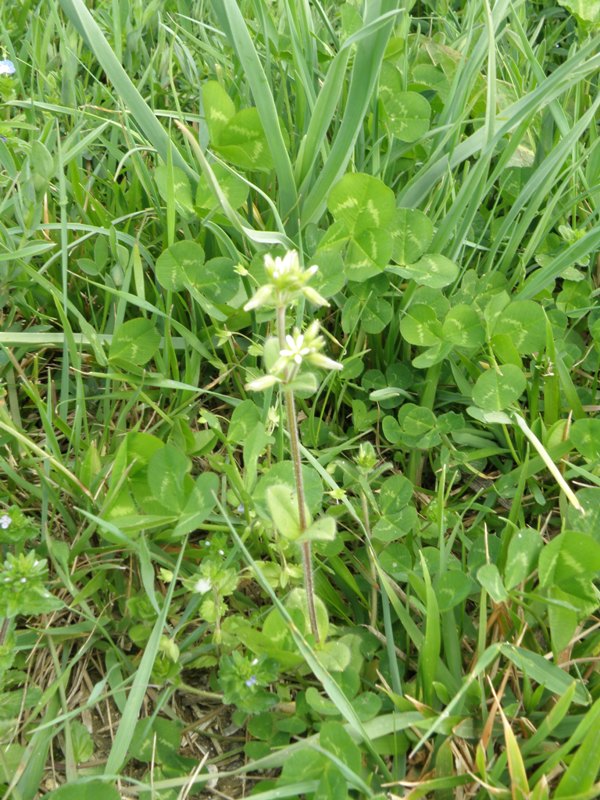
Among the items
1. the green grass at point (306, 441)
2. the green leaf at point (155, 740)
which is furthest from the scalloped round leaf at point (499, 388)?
the green leaf at point (155, 740)

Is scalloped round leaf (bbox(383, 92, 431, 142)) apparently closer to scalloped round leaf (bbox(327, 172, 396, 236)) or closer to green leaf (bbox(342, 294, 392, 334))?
scalloped round leaf (bbox(327, 172, 396, 236))

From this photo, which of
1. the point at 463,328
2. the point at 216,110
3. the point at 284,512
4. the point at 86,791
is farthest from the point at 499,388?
the point at 86,791

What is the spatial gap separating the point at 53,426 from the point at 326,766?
942 millimetres

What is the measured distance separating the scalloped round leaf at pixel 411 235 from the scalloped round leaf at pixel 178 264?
1.51ft

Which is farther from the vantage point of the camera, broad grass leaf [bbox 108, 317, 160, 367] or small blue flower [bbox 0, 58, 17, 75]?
small blue flower [bbox 0, 58, 17, 75]

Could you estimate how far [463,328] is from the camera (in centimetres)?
173

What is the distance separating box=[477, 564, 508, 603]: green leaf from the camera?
1309mm

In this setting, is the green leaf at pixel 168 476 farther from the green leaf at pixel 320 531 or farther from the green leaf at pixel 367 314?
the green leaf at pixel 367 314

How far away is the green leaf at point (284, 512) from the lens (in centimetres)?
118

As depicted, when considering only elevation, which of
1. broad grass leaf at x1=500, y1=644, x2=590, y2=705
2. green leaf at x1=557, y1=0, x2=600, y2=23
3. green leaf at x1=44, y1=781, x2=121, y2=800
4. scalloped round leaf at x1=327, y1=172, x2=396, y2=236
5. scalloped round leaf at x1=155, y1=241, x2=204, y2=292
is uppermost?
green leaf at x1=557, y1=0, x2=600, y2=23

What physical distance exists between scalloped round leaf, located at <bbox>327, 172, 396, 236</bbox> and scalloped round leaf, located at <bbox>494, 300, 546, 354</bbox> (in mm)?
346

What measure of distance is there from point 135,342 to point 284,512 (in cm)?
67

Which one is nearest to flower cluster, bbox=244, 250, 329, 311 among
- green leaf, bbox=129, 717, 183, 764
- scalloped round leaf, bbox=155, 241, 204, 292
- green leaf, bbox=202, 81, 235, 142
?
scalloped round leaf, bbox=155, 241, 204, 292

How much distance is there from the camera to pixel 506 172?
2076 mm
